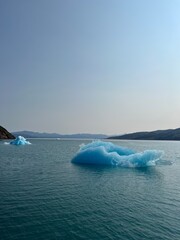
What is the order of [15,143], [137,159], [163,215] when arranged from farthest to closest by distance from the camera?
[15,143], [137,159], [163,215]

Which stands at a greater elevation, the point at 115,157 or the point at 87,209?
the point at 115,157

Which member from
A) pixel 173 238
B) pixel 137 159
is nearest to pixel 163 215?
pixel 173 238

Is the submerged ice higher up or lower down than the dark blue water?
higher up

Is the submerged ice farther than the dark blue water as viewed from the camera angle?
Yes

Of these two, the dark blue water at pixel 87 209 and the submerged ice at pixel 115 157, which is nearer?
the dark blue water at pixel 87 209

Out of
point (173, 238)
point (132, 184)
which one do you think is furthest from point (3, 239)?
point (132, 184)

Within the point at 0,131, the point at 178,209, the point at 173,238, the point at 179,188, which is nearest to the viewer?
the point at 173,238

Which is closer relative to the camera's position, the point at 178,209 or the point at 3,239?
the point at 3,239

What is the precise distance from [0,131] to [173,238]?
16515cm

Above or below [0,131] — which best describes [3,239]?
below

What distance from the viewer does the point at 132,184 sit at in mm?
22797

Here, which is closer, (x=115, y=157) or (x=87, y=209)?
(x=87, y=209)

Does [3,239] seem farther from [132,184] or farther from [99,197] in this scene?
[132,184]

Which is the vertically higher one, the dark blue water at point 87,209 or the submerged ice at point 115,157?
the submerged ice at point 115,157
